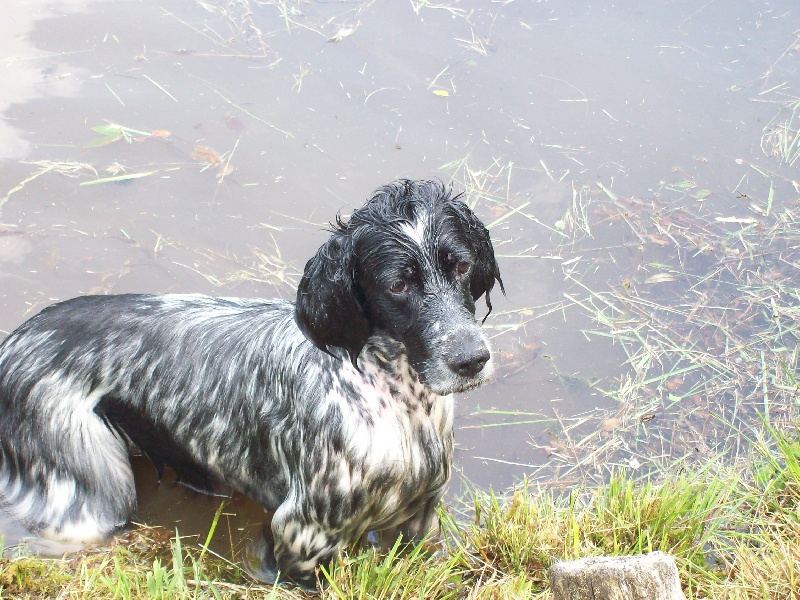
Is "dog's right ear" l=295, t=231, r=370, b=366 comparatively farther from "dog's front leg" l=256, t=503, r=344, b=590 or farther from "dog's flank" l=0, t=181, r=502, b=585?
"dog's front leg" l=256, t=503, r=344, b=590

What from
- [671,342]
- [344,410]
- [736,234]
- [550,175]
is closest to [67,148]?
[550,175]

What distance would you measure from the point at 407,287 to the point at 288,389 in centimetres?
76

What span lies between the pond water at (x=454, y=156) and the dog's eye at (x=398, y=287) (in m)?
1.74

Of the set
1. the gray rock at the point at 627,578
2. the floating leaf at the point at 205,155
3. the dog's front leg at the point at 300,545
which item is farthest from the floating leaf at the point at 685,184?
the gray rock at the point at 627,578

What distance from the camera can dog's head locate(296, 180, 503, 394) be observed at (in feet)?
10.3

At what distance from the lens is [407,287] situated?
10.4ft

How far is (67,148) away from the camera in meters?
6.42

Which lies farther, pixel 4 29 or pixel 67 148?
pixel 4 29

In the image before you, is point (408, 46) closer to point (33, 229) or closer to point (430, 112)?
point (430, 112)

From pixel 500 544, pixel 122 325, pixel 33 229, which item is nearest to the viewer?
pixel 500 544

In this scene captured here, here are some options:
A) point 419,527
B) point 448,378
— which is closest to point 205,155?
A: point 419,527

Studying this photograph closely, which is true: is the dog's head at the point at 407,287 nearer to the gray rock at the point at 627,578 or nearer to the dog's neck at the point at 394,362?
the dog's neck at the point at 394,362

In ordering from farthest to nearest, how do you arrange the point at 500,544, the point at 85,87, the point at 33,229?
the point at 85,87 → the point at 33,229 → the point at 500,544

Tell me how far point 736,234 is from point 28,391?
468 cm
